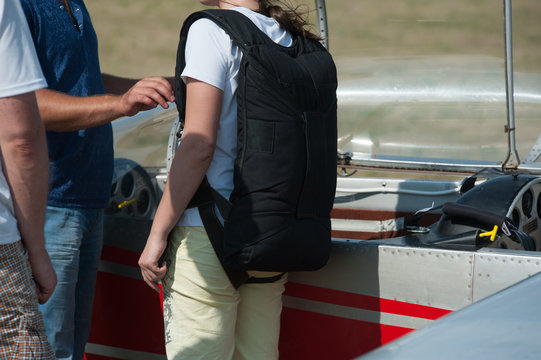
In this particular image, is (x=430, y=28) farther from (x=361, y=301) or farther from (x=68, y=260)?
(x=68, y=260)

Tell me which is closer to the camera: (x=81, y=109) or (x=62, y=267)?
(x=81, y=109)

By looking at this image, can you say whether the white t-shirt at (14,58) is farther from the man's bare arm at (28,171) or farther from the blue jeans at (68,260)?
the blue jeans at (68,260)

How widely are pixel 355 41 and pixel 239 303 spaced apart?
6.46 feet

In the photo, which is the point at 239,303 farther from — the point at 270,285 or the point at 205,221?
the point at 205,221

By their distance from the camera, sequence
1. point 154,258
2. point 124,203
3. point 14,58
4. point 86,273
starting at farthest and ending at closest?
point 124,203 < point 86,273 < point 154,258 < point 14,58

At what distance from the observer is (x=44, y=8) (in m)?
2.15

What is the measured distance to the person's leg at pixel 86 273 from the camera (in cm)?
235

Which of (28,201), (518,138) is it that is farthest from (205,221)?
(518,138)

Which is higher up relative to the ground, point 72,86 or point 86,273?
point 72,86

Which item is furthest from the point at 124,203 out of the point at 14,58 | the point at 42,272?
the point at 14,58

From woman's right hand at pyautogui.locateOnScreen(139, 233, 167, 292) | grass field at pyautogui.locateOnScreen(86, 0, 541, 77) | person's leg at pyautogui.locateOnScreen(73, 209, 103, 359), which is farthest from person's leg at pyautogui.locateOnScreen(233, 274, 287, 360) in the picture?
grass field at pyautogui.locateOnScreen(86, 0, 541, 77)

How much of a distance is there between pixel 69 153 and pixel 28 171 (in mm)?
626

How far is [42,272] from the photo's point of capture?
5.60 feet

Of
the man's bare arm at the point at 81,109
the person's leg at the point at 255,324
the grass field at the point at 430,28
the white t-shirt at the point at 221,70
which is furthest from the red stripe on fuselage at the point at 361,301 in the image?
the grass field at the point at 430,28
